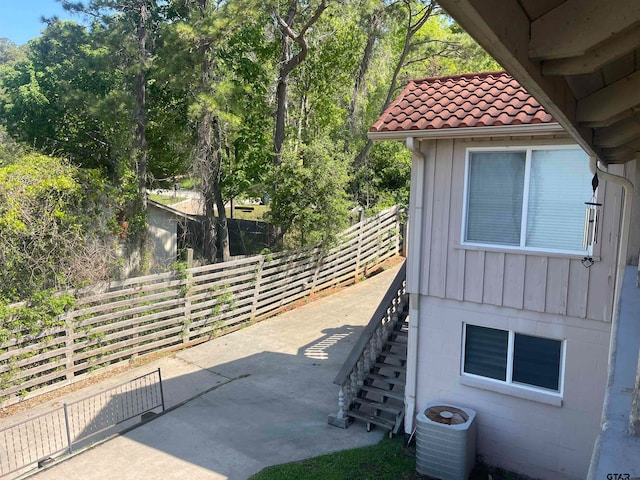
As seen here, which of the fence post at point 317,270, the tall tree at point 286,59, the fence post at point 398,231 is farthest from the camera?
the fence post at point 398,231

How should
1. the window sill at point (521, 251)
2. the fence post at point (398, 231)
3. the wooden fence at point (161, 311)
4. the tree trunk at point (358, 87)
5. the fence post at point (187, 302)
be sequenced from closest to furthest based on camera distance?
the window sill at point (521, 251), the wooden fence at point (161, 311), the fence post at point (187, 302), the fence post at point (398, 231), the tree trunk at point (358, 87)

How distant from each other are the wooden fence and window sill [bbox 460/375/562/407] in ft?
20.6

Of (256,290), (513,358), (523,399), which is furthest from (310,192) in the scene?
(523,399)

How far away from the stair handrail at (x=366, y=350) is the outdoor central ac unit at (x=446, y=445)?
1.45 metres

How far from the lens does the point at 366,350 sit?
25.5ft

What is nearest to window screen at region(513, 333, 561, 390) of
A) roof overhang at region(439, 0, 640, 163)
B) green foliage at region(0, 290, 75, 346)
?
roof overhang at region(439, 0, 640, 163)

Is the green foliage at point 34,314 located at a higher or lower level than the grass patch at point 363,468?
higher

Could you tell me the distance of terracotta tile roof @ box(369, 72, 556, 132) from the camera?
19.2ft

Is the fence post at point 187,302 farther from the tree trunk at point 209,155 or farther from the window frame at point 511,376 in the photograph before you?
the window frame at point 511,376

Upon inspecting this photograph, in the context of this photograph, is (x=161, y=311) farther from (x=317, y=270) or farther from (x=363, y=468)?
(x=363, y=468)

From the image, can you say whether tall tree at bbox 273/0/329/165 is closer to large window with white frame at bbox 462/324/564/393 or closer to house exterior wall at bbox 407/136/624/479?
house exterior wall at bbox 407/136/624/479

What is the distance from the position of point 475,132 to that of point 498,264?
1638mm

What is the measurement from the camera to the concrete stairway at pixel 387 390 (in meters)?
7.25

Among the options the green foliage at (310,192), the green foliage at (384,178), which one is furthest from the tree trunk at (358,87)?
the green foliage at (310,192)
